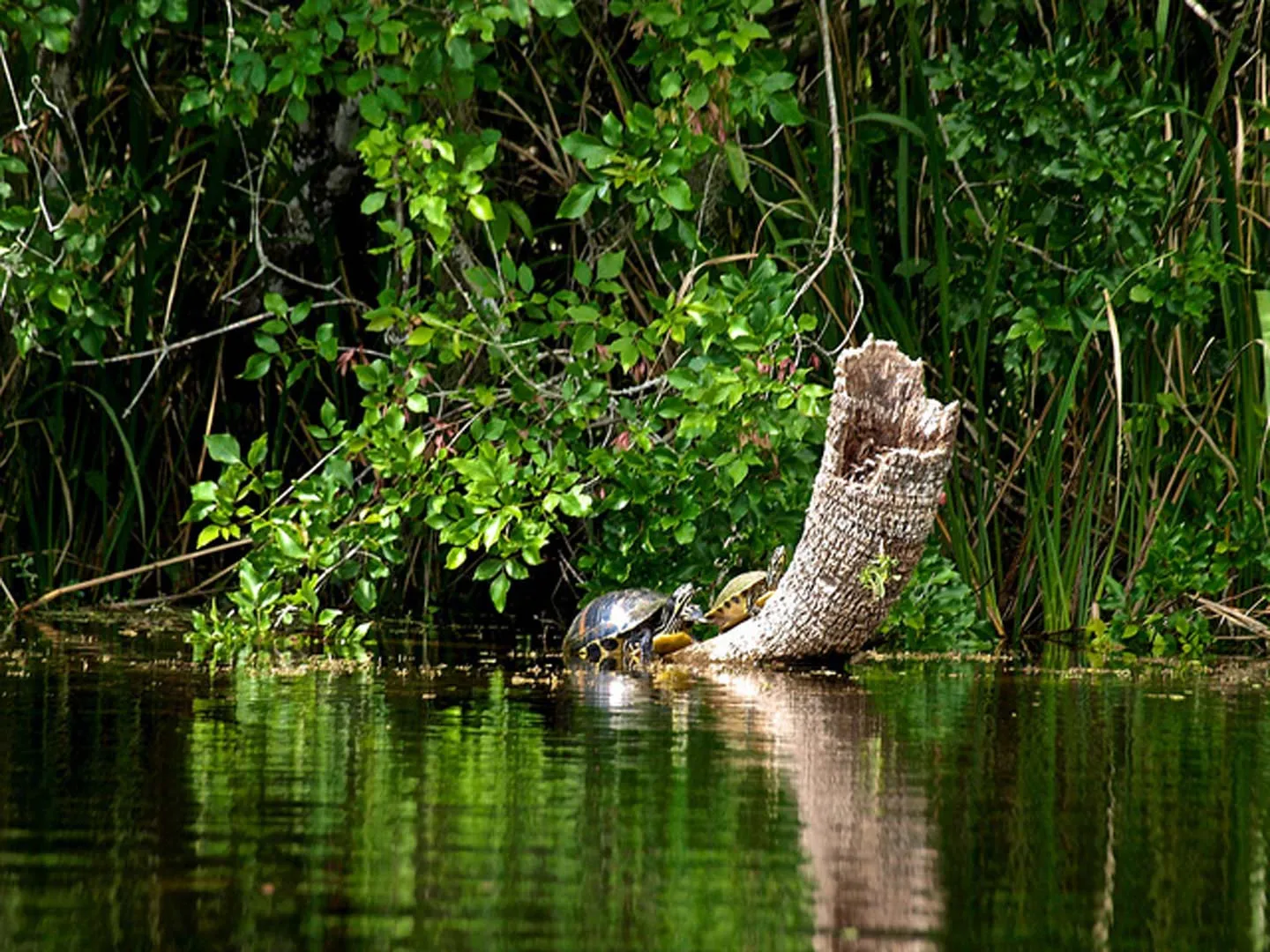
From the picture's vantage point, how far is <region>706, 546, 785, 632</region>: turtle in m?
6.22

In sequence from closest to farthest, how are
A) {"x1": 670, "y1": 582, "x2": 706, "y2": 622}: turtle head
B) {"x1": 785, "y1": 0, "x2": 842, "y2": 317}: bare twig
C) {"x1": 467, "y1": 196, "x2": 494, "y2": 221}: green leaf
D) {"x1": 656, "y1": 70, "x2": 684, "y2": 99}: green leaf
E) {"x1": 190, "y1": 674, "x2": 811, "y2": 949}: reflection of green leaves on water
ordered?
1. {"x1": 190, "y1": 674, "x2": 811, "y2": 949}: reflection of green leaves on water
2. {"x1": 467, "y1": 196, "x2": 494, "y2": 221}: green leaf
3. {"x1": 656, "y1": 70, "x2": 684, "y2": 99}: green leaf
4. {"x1": 670, "y1": 582, "x2": 706, "y2": 622}: turtle head
5. {"x1": 785, "y1": 0, "x2": 842, "y2": 317}: bare twig

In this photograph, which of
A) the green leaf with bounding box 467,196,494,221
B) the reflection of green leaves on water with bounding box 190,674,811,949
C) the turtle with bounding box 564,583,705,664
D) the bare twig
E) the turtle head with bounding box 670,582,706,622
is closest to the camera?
the reflection of green leaves on water with bounding box 190,674,811,949

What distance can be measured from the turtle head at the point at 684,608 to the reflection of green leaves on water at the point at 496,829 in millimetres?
1727

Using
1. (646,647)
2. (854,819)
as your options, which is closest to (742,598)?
(646,647)

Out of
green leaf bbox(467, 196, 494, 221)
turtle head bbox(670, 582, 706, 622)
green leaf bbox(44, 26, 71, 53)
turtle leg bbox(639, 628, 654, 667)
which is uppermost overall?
green leaf bbox(44, 26, 71, 53)

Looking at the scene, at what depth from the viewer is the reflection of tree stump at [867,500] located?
558 centimetres

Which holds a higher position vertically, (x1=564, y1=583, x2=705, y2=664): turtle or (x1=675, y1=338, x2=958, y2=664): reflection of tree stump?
(x1=675, y1=338, x2=958, y2=664): reflection of tree stump

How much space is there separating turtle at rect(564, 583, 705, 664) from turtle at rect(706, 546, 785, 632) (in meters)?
0.06

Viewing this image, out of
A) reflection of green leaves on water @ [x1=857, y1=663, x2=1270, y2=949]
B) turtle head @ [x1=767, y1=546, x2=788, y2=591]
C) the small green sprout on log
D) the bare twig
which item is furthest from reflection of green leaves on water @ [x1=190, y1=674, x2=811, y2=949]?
the bare twig

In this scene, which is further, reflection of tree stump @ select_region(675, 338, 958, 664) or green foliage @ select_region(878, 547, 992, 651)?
green foliage @ select_region(878, 547, 992, 651)

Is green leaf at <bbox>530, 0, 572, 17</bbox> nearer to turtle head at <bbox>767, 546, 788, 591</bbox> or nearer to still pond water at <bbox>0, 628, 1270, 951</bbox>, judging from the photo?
turtle head at <bbox>767, 546, 788, 591</bbox>

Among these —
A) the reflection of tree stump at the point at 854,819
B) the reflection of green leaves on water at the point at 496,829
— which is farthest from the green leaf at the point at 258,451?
the reflection of tree stump at the point at 854,819

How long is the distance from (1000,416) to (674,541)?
4.12ft

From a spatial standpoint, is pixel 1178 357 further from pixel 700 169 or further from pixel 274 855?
pixel 274 855
